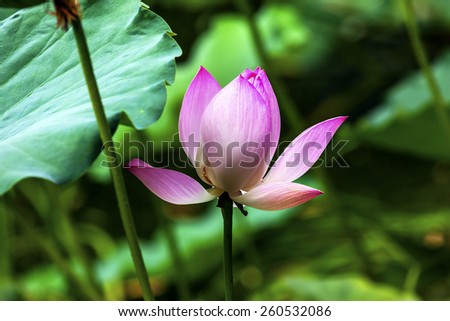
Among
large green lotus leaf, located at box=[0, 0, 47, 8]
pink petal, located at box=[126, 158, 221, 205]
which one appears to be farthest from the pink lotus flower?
large green lotus leaf, located at box=[0, 0, 47, 8]

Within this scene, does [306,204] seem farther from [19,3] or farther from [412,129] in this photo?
[19,3]

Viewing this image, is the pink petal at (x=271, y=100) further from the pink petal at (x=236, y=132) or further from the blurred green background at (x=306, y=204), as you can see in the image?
the blurred green background at (x=306, y=204)

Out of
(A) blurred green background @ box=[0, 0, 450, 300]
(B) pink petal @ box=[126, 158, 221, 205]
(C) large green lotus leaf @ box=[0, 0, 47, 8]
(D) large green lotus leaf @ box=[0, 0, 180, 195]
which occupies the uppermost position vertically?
(C) large green lotus leaf @ box=[0, 0, 47, 8]

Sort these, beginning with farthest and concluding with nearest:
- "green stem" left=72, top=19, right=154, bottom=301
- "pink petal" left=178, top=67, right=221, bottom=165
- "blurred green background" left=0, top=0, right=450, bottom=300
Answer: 1. "blurred green background" left=0, top=0, right=450, bottom=300
2. "pink petal" left=178, top=67, right=221, bottom=165
3. "green stem" left=72, top=19, right=154, bottom=301

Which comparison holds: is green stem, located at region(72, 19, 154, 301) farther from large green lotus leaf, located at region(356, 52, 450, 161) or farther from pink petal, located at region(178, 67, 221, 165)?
large green lotus leaf, located at region(356, 52, 450, 161)

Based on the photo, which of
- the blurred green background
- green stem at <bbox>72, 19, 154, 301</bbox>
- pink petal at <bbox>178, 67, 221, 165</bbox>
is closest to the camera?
green stem at <bbox>72, 19, 154, 301</bbox>

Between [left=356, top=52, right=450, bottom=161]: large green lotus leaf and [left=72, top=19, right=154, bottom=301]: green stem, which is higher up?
[left=72, top=19, right=154, bottom=301]: green stem

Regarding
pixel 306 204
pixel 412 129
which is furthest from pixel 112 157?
pixel 306 204

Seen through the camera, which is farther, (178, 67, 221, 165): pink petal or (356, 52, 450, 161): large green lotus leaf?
(356, 52, 450, 161): large green lotus leaf
